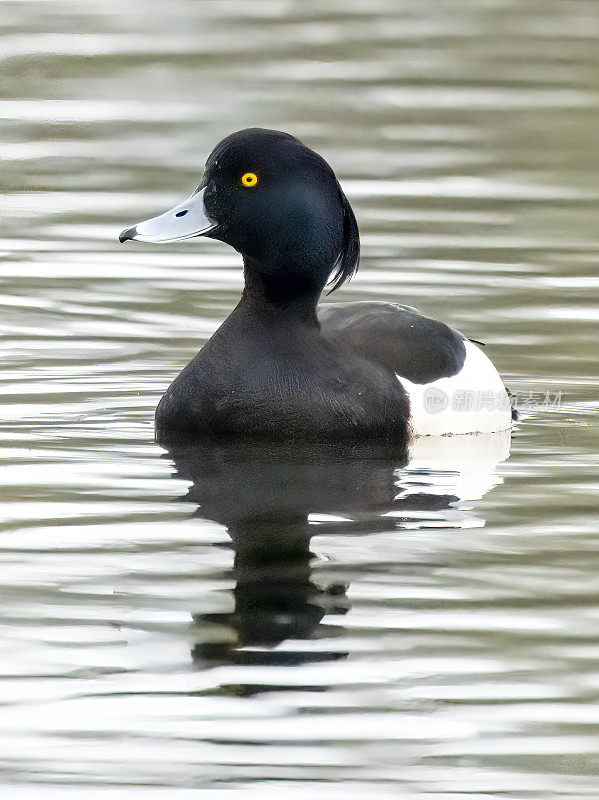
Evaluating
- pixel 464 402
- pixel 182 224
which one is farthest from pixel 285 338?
pixel 464 402

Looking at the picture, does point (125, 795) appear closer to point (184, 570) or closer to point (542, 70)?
point (184, 570)

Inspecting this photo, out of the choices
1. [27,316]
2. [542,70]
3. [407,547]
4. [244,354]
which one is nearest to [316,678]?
[407,547]

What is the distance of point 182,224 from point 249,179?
311mm

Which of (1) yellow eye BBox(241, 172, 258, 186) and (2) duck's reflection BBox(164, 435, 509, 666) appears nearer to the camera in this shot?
(2) duck's reflection BBox(164, 435, 509, 666)

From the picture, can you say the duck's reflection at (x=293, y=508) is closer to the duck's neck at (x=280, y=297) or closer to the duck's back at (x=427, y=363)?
the duck's back at (x=427, y=363)

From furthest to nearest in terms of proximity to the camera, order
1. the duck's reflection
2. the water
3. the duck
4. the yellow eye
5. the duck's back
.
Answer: the duck's back → the yellow eye → the duck → the duck's reflection → the water

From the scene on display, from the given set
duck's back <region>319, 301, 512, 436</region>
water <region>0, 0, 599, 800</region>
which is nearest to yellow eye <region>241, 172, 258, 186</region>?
duck's back <region>319, 301, 512, 436</region>

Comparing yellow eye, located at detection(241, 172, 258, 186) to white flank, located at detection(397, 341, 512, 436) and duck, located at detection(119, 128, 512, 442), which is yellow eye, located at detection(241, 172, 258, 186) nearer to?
duck, located at detection(119, 128, 512, 442)

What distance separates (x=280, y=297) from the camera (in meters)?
7.14

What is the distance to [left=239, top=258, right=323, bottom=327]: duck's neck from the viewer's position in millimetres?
7129

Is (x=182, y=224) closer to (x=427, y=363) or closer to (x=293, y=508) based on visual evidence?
(x=427, y=363)

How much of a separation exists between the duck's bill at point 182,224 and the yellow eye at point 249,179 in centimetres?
17

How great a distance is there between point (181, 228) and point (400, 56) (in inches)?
340

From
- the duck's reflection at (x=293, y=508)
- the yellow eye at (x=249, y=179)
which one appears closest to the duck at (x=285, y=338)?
the yellow eye at (x=249, y=179)
